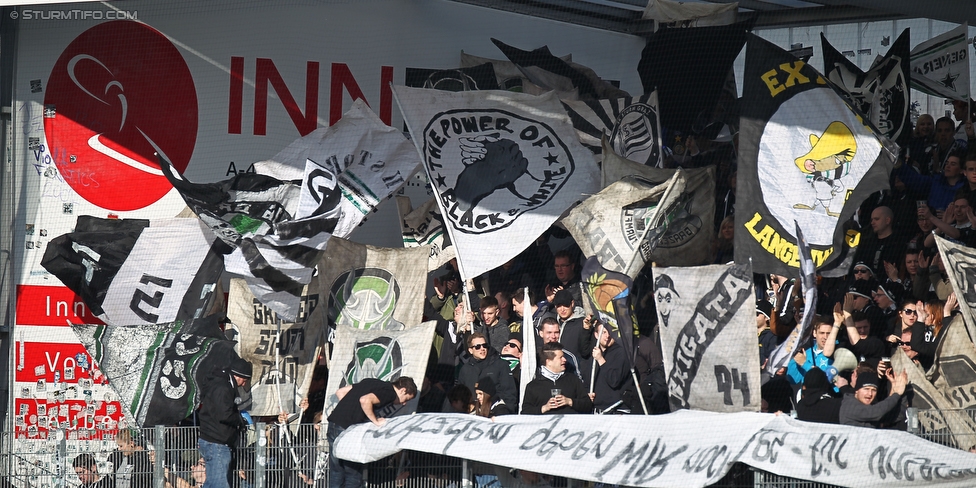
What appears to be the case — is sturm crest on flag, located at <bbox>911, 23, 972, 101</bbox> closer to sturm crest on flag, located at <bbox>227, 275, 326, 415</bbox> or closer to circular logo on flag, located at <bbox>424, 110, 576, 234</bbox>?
circular logo on flag, located at <bbox>424, 110, 576, 234</bbox>

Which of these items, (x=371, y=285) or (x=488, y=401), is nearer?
(x=488, y=401)

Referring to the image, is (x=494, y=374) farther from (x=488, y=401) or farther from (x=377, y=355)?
(x=377, y=355)

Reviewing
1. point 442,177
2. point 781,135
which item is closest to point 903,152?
point 781,135

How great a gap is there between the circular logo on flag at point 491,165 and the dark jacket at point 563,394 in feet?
7.55

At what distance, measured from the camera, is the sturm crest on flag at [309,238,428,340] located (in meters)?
10.7

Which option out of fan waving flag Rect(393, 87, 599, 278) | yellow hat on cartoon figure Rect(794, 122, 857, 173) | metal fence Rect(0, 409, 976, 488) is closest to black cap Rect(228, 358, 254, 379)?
metal fence Rect(0, 409, 976, 488)

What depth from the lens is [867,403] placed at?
25.0 feet

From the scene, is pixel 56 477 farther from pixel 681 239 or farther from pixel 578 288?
pixel 681 239

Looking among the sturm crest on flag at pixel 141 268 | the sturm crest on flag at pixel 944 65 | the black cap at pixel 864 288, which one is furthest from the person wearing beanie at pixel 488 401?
the sturm crest on flag at pixel 944 65

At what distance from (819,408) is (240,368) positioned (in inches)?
178

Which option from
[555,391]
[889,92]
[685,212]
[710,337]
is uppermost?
[889,92]

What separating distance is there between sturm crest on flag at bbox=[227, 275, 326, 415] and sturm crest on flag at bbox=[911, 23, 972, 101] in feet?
18.6
